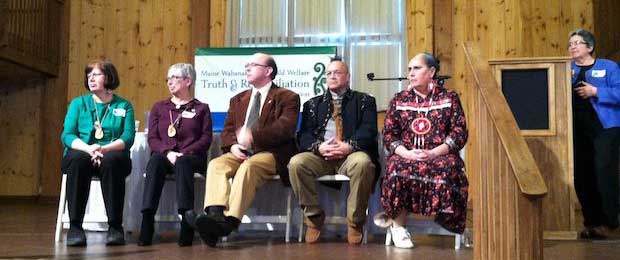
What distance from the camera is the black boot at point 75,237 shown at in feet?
10.0

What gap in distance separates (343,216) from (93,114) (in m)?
1.48

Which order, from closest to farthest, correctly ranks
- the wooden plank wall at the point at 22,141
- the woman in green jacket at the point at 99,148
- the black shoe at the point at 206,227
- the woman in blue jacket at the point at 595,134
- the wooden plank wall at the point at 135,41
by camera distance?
the black shoe at the point at 206,227 → the woman in green jacket at the point at 99,148 → the woman in blue jacket at the point at 595,134 → the wooden plank wall at the point at 135,41 → the wooden plank wall at the point at 22,141

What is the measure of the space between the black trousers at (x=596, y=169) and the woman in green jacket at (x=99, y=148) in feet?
8.42

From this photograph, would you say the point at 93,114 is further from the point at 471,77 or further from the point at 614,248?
the point at 614,248

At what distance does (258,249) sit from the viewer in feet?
9.68

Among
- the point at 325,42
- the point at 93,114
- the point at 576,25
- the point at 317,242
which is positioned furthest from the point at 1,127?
the point at 576,25

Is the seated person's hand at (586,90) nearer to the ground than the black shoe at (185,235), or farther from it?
farther from it

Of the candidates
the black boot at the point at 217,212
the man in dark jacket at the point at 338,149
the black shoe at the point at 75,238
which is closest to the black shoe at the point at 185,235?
the black boot at the point at 217,212

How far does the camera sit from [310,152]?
3404mm

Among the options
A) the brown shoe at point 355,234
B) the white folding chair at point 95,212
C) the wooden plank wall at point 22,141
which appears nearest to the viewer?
the brown shoe at point 355,234

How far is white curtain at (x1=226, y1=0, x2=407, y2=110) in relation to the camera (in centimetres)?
632

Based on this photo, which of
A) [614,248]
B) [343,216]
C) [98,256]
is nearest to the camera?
[98,256]

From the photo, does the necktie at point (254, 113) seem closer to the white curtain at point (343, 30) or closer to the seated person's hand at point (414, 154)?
the seated person's hand at point (414, 154)

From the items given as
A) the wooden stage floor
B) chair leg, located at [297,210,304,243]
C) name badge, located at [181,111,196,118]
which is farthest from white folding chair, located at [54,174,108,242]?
chair leg, located at [297,210,304,243]
